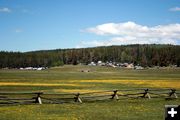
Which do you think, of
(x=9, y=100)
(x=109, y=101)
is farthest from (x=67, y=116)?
(x=109, y=101)

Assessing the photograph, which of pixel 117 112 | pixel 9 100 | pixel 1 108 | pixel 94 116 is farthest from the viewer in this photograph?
pixel 9 100

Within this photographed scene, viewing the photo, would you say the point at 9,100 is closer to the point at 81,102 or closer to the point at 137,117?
the point at 81,102

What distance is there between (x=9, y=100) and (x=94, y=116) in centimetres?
941

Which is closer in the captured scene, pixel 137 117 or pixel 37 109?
pixel 137 117

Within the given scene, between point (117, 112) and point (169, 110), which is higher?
point (169, 110)

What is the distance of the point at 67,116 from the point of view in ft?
75.4

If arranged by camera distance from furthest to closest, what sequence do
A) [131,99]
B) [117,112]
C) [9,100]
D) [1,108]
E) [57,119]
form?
[131,99]
[9,100]
[1,108]
[117,112]
[57,119]

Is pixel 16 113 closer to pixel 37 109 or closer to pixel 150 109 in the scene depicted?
pixel 37 109

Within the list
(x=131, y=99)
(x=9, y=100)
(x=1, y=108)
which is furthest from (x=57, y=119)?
(x=131, y=99)

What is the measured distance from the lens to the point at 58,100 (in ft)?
106

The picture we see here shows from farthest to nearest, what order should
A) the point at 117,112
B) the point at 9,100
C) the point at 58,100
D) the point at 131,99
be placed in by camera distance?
the point at 131,99 < the point at 58,100 < the point at 9,100 < the point at 117,112

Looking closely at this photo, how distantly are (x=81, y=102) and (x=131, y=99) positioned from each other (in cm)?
559

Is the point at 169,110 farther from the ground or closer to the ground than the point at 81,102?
farther from the ground

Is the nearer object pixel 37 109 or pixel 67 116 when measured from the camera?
pixel 67 116
